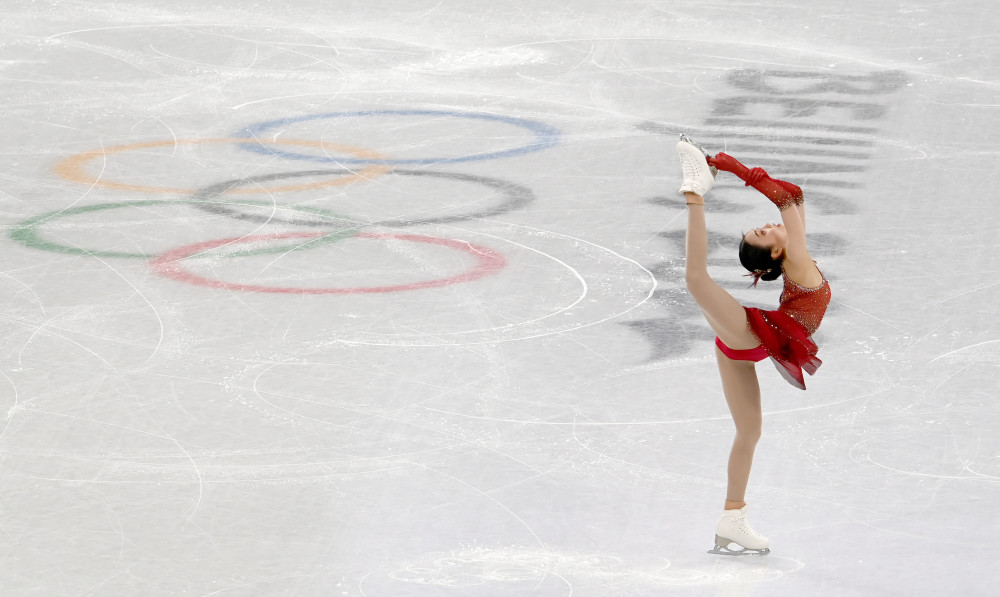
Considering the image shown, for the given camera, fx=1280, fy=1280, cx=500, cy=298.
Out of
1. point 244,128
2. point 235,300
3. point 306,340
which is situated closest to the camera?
point 306,340

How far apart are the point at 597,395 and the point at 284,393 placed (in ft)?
3.95

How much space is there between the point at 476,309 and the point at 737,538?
234cm

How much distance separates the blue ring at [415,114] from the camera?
328 inches

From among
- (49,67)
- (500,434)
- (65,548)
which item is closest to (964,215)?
(500,434)

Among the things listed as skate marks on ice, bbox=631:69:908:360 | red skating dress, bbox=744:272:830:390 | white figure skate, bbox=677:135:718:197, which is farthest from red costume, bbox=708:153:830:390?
skate marks on ice, bbox=631:69:908:360

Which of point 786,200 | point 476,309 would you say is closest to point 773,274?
point 786,200

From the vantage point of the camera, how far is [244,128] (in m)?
9.00

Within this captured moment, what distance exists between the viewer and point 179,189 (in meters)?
7.70

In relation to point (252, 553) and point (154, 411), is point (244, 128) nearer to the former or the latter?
point (154, 411)

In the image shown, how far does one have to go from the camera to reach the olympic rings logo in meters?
6.44

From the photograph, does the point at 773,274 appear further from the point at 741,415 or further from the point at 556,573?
the point at 556,573

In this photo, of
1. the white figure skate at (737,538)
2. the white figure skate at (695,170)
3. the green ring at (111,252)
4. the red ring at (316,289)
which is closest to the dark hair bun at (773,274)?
the white figure skate at (695,170)

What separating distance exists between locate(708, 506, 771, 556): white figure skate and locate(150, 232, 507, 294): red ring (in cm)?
268

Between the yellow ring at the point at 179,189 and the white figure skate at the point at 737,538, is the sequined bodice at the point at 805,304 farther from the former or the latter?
the yellow ring at the point at 179,189
